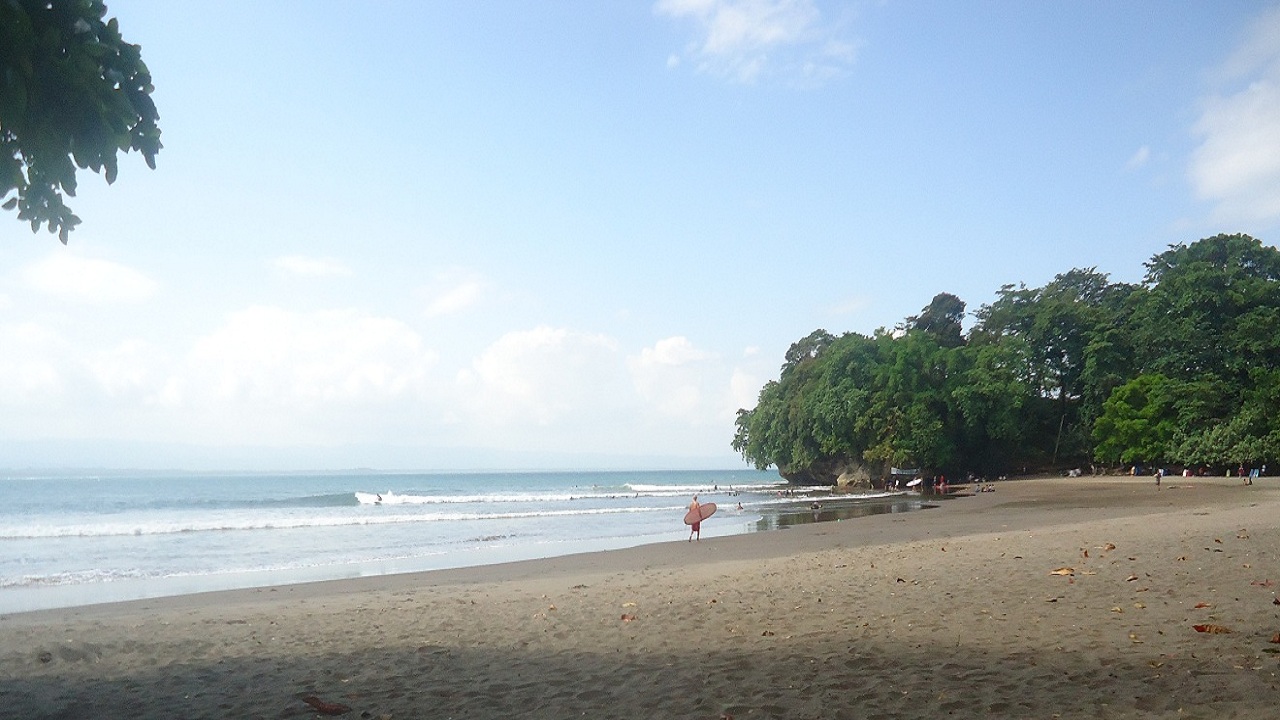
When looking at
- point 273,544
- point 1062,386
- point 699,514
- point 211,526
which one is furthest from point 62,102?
point 1062,386

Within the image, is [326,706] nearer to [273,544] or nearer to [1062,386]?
[273,544]

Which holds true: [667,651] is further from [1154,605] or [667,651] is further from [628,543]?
[628,543]

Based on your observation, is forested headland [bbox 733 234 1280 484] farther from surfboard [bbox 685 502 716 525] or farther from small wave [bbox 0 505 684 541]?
surfboard [bbox 685 502 716 525]

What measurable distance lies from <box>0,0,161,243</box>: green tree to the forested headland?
183ft

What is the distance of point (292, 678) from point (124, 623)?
4.94 metres

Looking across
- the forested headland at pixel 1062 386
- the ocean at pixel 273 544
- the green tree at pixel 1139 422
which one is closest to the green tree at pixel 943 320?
the forested headland at pixel 1062 386

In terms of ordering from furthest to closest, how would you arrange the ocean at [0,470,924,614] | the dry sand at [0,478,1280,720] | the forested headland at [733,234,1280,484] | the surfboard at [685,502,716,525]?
the forested headland at [733,234,1280,484] → the surfboard at [685,502,716,525] → the ocean at [0,470,924,614] → the dry sand at [0,478,1280,720]

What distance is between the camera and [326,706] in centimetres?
554

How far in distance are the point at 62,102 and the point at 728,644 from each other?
6.00m

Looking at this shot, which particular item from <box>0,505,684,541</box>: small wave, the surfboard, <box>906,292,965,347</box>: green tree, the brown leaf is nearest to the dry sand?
the brown leaf

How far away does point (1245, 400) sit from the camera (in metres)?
49.1

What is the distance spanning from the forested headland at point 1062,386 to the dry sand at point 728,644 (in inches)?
1762

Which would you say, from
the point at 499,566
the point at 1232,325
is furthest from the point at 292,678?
the point at 1232,325

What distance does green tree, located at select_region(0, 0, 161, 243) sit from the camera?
12.2 ft
